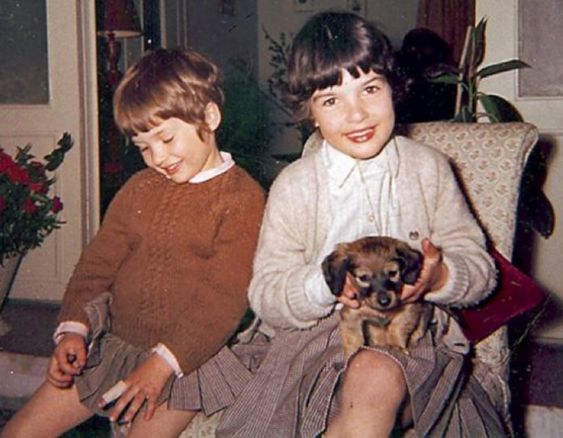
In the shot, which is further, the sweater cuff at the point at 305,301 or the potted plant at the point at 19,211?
the potted plant at the point at 19,211

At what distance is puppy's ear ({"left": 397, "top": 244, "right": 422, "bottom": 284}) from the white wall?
6.06 feet

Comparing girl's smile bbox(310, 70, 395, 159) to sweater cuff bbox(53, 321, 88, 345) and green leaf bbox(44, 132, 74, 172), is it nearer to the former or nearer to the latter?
sweater cuff bbox(53, 321, 88, 345)

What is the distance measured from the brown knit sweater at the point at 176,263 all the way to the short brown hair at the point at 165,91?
0.13 m

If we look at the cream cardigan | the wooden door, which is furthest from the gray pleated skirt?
the wooden door

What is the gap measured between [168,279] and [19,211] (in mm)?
1458

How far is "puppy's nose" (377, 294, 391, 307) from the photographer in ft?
3.51

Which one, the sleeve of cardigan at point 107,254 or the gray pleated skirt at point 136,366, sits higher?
the sleeve of cardigan at point 107,254

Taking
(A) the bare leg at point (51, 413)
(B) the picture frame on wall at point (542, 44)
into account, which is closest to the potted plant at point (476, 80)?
(B) the picture frame on wall at point (542, 44)

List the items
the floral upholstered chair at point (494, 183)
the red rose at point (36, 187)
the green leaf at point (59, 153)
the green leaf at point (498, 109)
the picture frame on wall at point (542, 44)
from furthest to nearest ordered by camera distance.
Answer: the green leaf at point (59, 153) → the picture frame on wall at point (542, 44) → the red rose at point (36, 187) → the green leaf at point (498, 109) → the floral upholstered chair at point (494, 183)

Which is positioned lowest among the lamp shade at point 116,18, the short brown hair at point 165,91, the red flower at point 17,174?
the red flower at point 17,174

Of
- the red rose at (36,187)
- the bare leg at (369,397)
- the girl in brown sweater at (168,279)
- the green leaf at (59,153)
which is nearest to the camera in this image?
the bare leg at (369,397)

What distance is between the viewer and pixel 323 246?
4.15 feet

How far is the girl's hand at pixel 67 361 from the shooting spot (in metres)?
1.33

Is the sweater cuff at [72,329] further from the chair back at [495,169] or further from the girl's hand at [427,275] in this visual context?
the chair back at [495,169]
